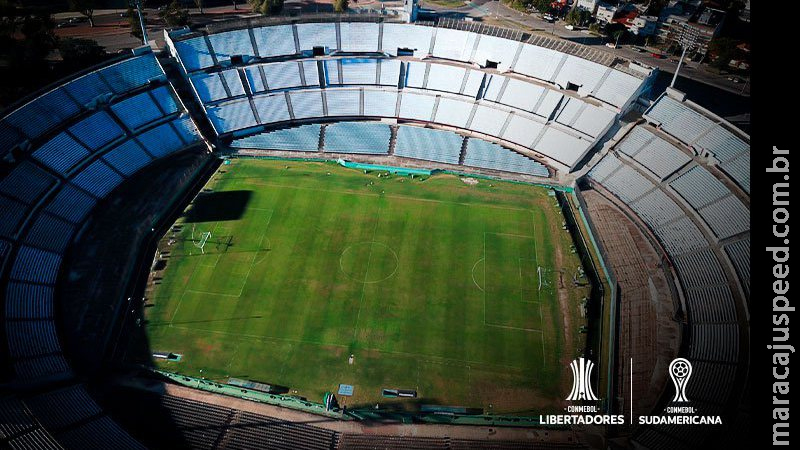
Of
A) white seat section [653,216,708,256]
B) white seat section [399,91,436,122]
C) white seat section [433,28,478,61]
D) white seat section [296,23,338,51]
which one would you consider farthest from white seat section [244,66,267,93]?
white seat section [653,216,708,256]

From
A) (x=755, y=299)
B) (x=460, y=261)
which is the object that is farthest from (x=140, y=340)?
(x=755, y=299)

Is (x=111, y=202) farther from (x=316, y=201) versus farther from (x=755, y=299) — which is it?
(x=755, y=299)

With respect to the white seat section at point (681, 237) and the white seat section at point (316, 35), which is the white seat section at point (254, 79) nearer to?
the white seat section at point (316, 35)

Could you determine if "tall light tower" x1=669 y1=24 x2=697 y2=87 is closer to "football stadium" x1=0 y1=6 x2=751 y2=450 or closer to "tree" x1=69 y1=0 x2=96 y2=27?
"football stadium" x1=0 y1=6 x2=751 y2=450

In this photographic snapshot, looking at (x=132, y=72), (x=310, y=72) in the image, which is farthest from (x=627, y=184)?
(x=132, y=72)

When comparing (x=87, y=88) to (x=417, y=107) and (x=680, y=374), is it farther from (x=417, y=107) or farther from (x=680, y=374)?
(x=680, y=374)
